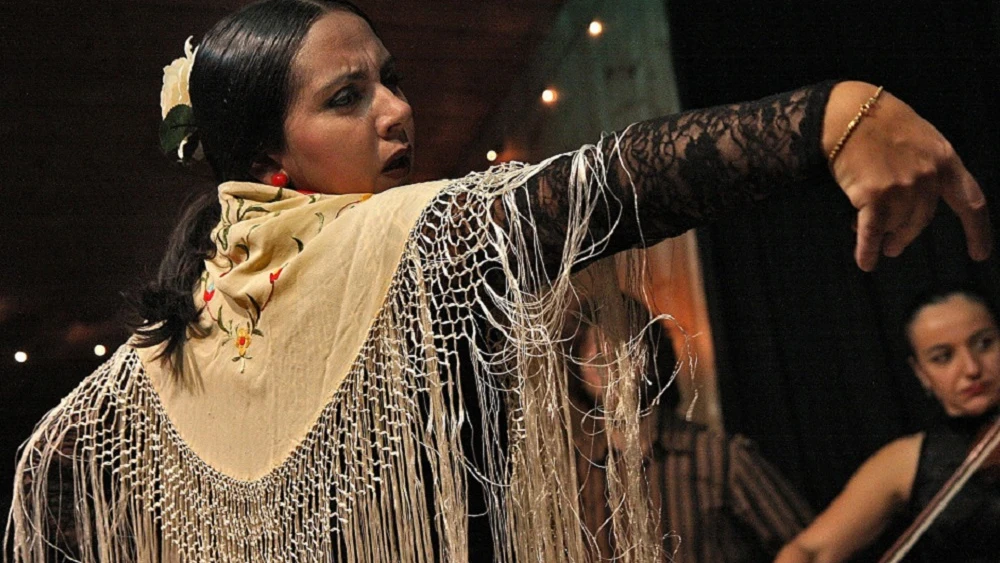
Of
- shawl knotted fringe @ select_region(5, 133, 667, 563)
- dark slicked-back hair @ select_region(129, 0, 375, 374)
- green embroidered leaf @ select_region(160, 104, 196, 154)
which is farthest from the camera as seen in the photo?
green embroidered leaf @ select_region(160, 104, 196, 154)

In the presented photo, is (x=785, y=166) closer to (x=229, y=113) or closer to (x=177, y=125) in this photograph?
(x=229, y=113)

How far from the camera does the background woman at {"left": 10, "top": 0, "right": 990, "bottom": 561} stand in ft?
2.71

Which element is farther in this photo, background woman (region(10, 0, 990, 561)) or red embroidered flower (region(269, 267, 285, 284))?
red embroidered flower (region(269, 267, 285, 284))

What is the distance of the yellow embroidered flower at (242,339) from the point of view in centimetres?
112

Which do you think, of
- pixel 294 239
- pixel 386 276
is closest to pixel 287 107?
pixel 294 239

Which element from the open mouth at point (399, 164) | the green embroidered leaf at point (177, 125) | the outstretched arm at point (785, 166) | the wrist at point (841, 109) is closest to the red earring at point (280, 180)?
the open mouth at point (399, 164)

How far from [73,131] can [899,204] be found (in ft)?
3.88

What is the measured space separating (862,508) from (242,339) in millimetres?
603

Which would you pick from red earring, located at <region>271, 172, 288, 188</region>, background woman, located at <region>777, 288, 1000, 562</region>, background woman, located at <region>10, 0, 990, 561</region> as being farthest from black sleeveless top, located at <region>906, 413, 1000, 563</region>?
red earring, located at <region>271, 172, 288, 188</region>

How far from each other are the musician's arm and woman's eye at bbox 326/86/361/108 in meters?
0.59

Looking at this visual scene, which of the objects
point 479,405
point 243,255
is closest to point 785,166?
point 479,405

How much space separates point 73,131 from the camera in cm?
161

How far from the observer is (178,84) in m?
1.34

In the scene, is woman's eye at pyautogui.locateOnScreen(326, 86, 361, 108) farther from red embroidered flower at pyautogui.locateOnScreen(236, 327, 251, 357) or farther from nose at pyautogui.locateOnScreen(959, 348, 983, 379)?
nose at pyautogui.locateOnScreen(959, 348, 983, 379)
